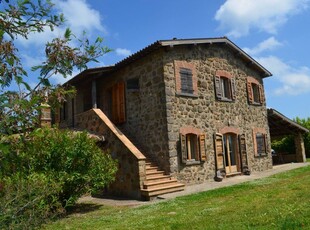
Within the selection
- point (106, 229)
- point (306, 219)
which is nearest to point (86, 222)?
point (106, 229)

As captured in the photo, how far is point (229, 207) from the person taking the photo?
7379mm

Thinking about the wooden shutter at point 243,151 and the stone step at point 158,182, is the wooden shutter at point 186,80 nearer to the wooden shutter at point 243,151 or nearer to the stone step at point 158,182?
the stone step at point 158,182

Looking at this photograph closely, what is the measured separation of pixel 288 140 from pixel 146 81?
627 inches

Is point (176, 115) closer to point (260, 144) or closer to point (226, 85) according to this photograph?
point (226, 85)

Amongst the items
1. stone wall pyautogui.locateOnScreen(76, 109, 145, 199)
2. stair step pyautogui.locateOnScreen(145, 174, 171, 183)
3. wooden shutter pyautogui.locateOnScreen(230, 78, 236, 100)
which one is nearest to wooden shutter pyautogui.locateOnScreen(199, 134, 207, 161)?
stair step pyautogui.locateOnScreen(145, 174, 171, 183)

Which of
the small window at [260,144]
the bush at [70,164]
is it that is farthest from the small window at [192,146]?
the small window at [260,144]

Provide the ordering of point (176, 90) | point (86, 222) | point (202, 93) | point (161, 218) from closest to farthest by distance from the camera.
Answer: point (161, 218) < point (86, 222) < point (176, 90) < point (202, 93)

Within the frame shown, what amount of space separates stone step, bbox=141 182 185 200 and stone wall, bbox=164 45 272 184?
2.24 feet

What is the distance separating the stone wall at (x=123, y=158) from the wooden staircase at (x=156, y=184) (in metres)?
0.29

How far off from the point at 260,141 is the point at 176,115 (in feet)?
21.5

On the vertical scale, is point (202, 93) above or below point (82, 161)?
above

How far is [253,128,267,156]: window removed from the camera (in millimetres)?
Answer: 16016

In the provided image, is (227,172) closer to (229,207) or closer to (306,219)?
(229,207)

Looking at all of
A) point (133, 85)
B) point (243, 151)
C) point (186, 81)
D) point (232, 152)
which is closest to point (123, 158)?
point (133, 85)
